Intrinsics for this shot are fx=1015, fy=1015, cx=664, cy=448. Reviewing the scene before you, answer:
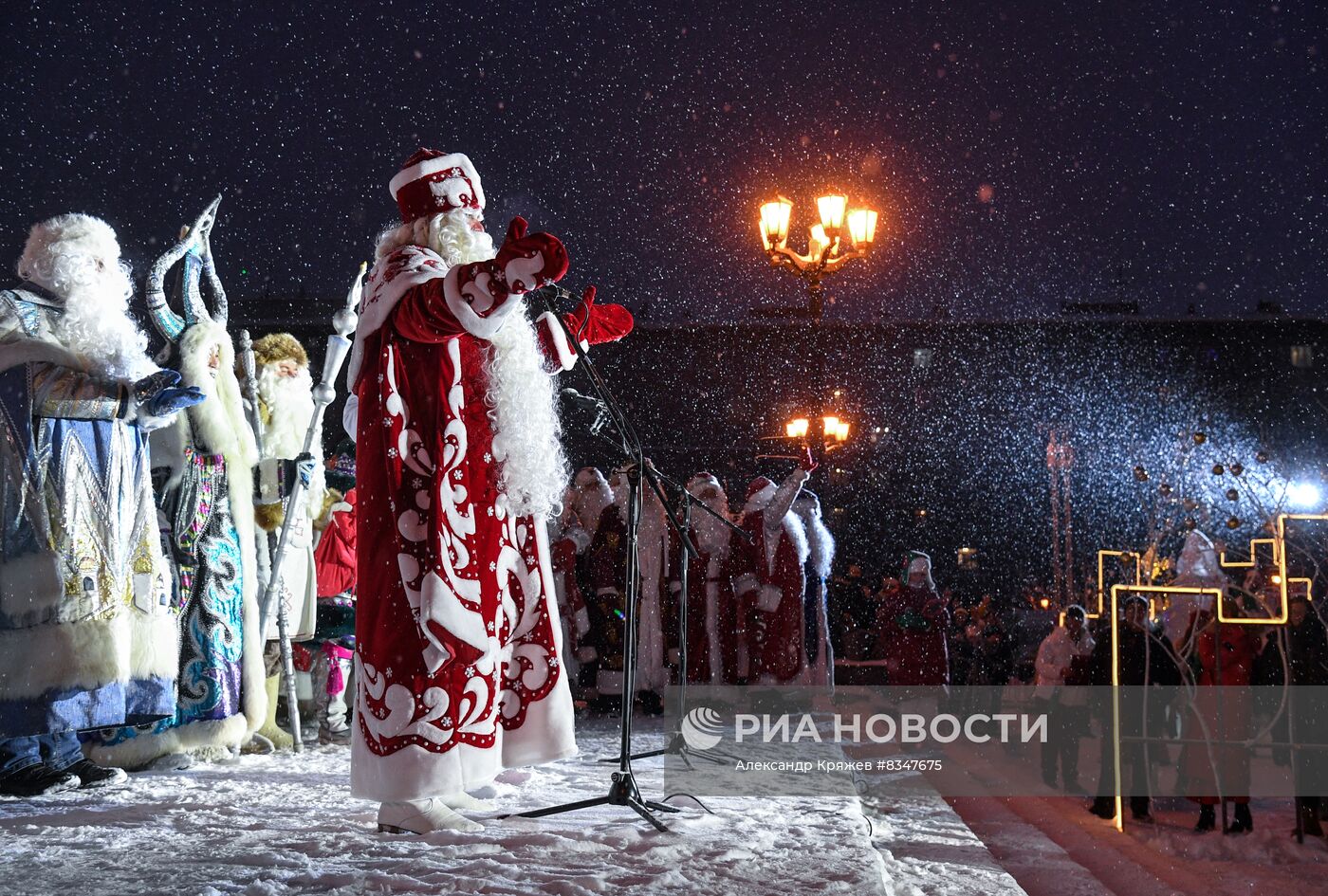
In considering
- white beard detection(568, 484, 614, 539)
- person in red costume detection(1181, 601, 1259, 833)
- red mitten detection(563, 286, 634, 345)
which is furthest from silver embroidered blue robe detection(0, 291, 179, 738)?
person in red costume detection(1181, 601, 1259, 833)

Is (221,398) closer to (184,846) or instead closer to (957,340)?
(184,846)

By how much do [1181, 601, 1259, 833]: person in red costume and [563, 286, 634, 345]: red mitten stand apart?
5.03 metres

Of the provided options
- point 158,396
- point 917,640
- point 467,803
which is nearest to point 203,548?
point 158,396

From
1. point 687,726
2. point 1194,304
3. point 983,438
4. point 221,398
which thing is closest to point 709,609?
point 687,726

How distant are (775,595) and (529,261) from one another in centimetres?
528

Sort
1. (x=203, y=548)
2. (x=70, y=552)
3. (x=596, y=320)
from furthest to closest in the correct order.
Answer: (x=203, y=548), (x=70, y=552), (x=596, y=320)

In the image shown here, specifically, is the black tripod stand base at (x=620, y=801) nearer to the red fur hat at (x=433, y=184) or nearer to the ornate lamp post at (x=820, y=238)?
the red fur hat at (x=433, y=184)

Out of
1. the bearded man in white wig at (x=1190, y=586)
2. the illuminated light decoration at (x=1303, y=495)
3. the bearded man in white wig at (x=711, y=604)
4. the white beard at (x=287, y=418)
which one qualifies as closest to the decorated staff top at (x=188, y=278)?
the white beard at (x=287, y=418)

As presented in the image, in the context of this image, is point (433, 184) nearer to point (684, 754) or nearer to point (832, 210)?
point (684, 754)

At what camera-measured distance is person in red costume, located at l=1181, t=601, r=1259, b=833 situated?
637cm

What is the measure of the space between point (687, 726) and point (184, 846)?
255cm

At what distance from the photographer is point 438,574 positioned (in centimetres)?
283

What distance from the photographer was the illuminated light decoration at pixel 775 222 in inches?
344

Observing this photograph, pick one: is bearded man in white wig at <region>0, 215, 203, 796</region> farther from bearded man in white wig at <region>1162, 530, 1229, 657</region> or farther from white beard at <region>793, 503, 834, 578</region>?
bearded man in white wig at <region>1162, 530, 1229, 657</region>
